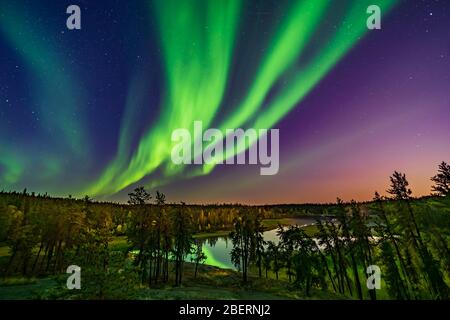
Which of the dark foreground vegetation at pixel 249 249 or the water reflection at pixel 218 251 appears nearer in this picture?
the dark foreground vegetation at pixel 249 249

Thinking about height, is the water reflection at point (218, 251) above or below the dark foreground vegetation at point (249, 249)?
below

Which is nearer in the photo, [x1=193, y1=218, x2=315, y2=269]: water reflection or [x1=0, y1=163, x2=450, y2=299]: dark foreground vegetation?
[x1=0, y1=163, x2=450, y2=299]: dark foreground vegetation

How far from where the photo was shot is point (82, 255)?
13.0 meters

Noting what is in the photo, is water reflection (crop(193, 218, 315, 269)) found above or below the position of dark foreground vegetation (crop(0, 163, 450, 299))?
below

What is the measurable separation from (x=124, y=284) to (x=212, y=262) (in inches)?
2607

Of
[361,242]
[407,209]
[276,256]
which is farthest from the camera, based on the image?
[276,256]

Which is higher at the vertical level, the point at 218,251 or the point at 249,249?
the point at 249,249

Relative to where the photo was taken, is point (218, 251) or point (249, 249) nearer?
point (249, 249)

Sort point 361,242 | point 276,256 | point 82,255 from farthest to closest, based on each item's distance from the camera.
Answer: point 276,256 → point 361,242 → point 82,255

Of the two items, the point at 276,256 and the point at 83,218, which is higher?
the point at 83,218

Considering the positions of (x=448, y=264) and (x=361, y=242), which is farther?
(x=361, y=242)

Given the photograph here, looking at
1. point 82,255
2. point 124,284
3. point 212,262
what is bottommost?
point 212,262
